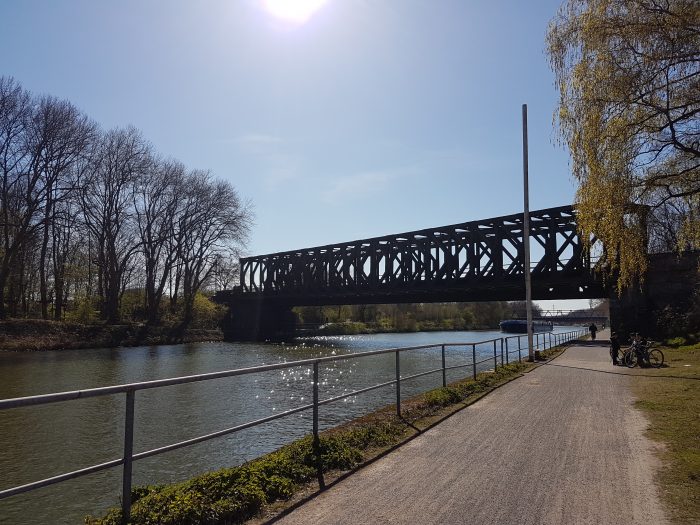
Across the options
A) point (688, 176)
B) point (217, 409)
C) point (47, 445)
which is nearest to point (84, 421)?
point (47, 445)

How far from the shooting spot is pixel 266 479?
18.9 feet

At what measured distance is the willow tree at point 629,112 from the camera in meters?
10.5

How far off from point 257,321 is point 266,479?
67.8 m

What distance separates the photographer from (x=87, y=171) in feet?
155

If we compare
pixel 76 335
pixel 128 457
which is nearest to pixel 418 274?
pixel 76 335

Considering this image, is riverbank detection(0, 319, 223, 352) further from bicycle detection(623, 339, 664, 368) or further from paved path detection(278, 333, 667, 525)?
paved path detection(278, 333, 667, 525)

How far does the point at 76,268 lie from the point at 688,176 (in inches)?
2162

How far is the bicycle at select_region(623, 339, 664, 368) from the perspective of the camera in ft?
61.8

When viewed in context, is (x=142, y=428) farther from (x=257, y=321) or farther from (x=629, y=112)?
(x=257, y=321)

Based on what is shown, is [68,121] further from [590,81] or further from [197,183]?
[590,81]

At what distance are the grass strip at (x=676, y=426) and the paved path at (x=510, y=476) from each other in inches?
7.5

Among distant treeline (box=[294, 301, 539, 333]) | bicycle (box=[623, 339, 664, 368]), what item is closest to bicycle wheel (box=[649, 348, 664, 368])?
bicycle (box=[623, 339, 664, 368])

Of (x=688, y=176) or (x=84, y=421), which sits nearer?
(x=688, y=176)

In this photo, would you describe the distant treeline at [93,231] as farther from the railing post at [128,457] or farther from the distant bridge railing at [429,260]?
the railing post at [128,457]
